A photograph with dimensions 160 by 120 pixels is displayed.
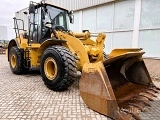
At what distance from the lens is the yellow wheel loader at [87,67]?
2.84 m

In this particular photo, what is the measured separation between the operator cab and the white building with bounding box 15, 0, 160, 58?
4569 millimetres

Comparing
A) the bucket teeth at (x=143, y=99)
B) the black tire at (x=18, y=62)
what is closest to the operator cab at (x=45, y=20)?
the black tire at (x=18, y=62)

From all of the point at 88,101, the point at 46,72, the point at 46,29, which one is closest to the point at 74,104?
the point at 88,101

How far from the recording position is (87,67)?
123 inches

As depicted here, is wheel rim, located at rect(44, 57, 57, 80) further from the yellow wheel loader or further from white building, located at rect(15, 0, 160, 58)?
white building, located at rect(15, 0, 160, 58)

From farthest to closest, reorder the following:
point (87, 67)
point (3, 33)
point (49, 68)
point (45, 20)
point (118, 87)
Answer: point (3, 33) < point (45, 20) < point (49, 68) < point (118, 87) < point (87, 67)

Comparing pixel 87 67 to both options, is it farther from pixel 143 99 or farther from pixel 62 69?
pixel 143 99

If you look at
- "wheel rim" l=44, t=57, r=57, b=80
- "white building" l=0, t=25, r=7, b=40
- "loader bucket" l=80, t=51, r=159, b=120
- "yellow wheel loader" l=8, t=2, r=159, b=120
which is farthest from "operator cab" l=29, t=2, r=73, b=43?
"white building" l=0, t=25, r=7, b=40

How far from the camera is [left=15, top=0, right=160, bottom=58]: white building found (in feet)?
27.2

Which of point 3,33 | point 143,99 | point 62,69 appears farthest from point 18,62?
point 3,33

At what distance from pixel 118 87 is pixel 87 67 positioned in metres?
1.02

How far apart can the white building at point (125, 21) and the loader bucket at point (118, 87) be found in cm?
504

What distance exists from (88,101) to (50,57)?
172 cm

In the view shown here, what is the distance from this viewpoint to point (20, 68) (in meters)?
6.16
